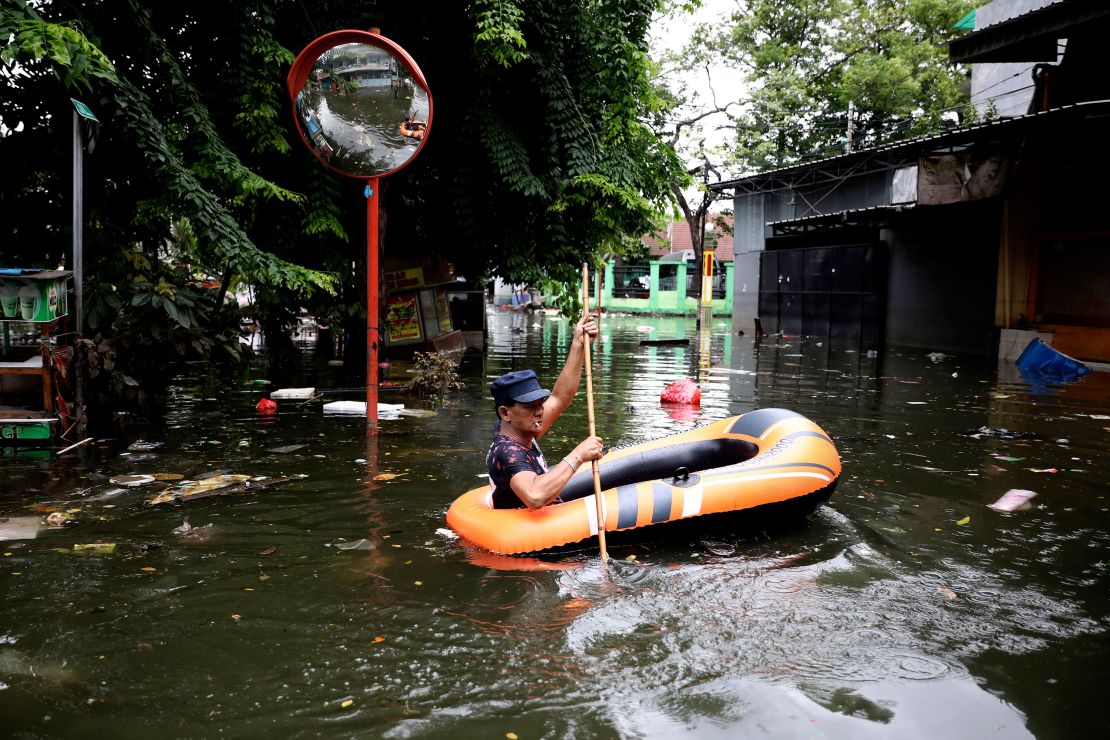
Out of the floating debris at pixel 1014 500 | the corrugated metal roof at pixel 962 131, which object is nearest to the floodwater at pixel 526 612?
the floating debris at pixel 1014 500

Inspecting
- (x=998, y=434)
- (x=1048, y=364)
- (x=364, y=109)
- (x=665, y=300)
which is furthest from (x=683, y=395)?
(x=665, y=300)

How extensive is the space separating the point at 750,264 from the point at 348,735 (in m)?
25.2

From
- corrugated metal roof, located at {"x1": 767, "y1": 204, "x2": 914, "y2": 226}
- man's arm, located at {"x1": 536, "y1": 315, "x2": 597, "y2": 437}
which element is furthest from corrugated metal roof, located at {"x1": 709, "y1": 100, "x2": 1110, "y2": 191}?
man's arm, located at {"x1": 536, "y1": 315, "x2": 597, "y2": 437}

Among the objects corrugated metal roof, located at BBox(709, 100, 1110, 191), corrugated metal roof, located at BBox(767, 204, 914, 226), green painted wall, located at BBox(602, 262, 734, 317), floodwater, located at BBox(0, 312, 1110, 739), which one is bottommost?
floodwater, located at BBox(0, 312, 1110, 739)

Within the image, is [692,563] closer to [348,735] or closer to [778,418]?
[778,418]

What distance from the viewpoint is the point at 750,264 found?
87.6 feet

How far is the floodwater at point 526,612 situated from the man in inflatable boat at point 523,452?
0.40 m

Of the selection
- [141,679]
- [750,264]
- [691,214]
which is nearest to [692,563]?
[141,679]

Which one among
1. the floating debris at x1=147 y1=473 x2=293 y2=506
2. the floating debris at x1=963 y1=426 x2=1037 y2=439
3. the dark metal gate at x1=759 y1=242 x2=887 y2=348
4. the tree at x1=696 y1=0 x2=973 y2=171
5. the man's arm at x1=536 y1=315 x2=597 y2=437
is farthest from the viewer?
the tree at x1=696 y1=0 x2=973 y2=171

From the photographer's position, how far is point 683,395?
10.2 meters

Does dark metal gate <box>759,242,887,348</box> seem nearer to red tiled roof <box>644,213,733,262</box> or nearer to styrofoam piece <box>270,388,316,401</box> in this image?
styrofoam piece <box>270,388,316,401</box>

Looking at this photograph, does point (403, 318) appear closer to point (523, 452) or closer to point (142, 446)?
point (142, 446)

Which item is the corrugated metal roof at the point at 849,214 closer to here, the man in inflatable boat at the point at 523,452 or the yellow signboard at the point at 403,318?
the yellow signboard at the point at 403,318

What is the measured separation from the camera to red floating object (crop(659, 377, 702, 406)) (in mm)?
10125
